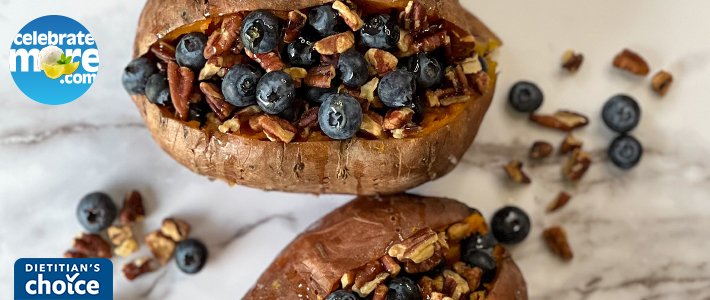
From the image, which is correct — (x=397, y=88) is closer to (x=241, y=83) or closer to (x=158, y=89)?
(x=241, y=83)

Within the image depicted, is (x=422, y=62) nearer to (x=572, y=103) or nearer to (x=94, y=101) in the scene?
(x=572, y=103)

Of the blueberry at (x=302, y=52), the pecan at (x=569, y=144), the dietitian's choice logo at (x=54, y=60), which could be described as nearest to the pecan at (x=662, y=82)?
the pecan at (x=569, y=144)

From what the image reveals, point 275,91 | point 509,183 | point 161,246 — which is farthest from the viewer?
point 509,183

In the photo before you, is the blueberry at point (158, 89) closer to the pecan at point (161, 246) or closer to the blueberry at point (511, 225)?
the pecan at point (161, 246)

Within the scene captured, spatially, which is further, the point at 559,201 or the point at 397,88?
the point at 559,201

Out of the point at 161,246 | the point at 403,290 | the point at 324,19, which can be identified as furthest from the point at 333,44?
the point at 161,246

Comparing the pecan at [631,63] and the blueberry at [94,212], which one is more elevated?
the pecan at [631,63]

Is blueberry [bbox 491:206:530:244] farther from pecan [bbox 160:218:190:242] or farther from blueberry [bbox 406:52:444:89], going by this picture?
pecan [bbox 160:218:190:242]
